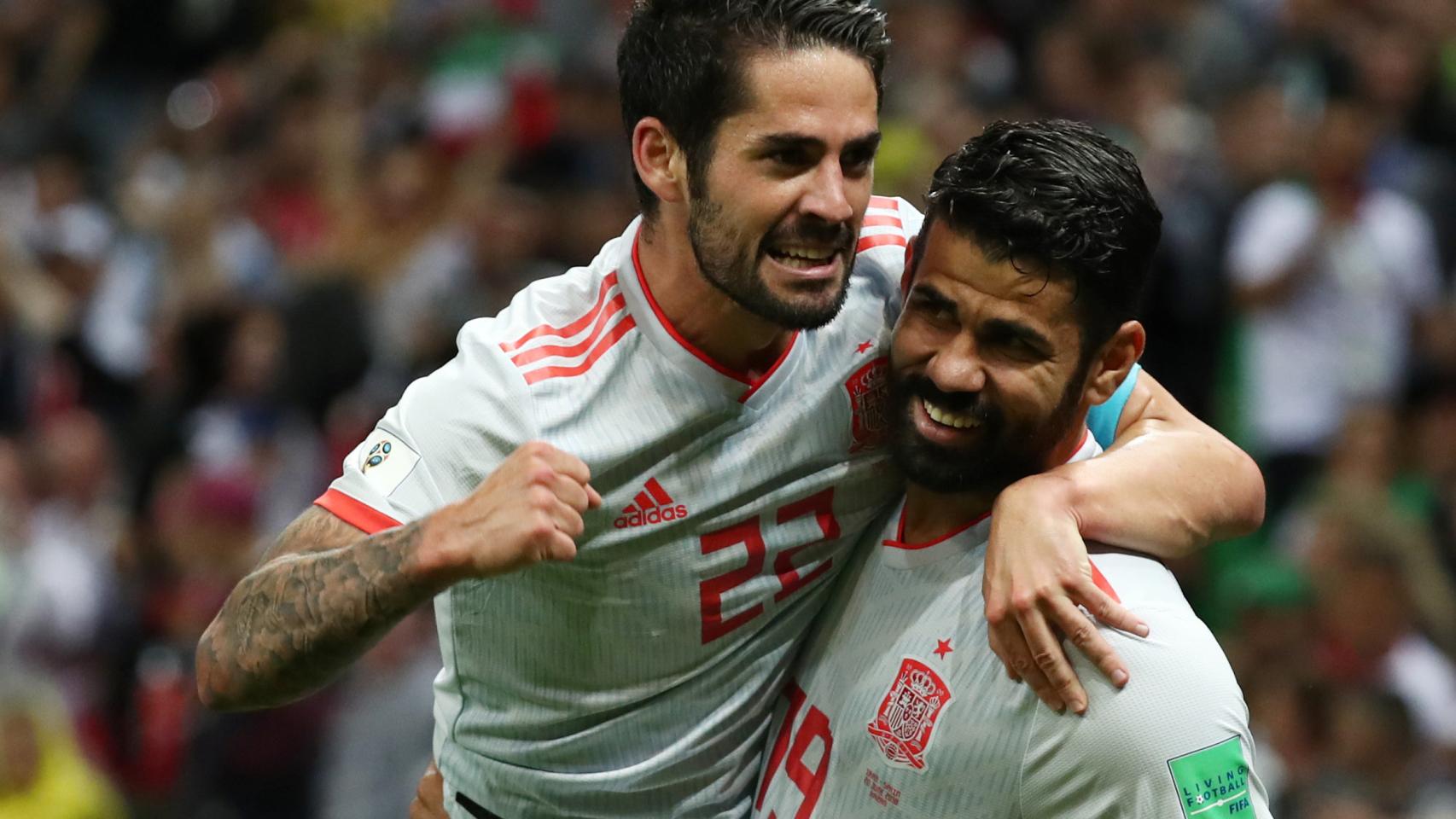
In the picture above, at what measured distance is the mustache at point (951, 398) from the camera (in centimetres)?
A: 339

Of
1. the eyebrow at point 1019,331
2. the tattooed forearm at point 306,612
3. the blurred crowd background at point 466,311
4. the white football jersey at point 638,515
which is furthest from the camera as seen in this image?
the blurred crowd background at point 466,311

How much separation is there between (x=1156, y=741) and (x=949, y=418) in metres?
0.66

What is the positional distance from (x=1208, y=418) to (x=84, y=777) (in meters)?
4.89

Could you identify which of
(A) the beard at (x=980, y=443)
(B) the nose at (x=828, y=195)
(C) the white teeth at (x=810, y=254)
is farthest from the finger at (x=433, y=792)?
(B) the nose at (x=828, y=195)

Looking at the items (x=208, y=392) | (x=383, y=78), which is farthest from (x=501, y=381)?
(x=383, y=78)

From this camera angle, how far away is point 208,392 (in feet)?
31.2

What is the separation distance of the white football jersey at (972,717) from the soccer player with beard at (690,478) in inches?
2.5

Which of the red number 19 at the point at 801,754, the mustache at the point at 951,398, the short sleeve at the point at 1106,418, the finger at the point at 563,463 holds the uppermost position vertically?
the finger at the point at 563,463

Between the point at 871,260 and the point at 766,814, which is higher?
the point at 871,260

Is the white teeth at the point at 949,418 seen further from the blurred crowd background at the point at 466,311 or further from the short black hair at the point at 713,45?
the blurred crowd background at the point at 466,311

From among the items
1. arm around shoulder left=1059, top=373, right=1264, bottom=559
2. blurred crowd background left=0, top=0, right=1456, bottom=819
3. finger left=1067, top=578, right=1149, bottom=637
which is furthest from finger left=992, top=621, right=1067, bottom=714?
blurred crowd background left=0, top=0, right=1456, bottom=819

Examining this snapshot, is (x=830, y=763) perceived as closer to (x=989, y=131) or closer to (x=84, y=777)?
(x=989, y=131)

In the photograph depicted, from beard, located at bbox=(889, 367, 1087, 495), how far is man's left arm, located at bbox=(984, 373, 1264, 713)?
62mm

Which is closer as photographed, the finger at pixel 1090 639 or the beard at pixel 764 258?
the finger at pixel 1090 639
